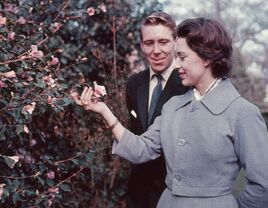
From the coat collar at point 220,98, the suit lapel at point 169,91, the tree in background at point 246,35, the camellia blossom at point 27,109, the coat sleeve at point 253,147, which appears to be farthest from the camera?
the tree in background at point 246,35

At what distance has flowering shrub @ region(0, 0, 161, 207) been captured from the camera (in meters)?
2.48

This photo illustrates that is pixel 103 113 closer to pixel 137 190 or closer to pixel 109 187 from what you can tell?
pixel 137 190

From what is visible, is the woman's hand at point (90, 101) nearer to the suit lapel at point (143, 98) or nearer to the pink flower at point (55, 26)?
the suit lapel at point (143, 98)

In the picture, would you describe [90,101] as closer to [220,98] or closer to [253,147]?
[220,98]

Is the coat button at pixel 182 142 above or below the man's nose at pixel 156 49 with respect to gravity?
below

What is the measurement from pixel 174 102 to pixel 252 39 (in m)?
14.1

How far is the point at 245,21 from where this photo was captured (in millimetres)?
15484

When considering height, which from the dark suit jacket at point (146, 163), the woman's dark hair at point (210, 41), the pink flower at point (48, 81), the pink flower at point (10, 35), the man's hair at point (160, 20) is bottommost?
the dark suit jacket at point (146, 163)

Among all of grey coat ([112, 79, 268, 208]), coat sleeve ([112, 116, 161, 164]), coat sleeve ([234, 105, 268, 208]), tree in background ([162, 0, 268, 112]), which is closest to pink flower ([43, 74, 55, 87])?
coat sleeve ([112, 116, 161, 164])

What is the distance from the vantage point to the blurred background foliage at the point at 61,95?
2.49 m

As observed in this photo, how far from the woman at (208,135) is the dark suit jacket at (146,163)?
42 cm

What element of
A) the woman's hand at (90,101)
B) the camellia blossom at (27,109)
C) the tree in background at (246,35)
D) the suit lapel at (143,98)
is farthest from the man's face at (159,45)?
the tree in background at (246,35)

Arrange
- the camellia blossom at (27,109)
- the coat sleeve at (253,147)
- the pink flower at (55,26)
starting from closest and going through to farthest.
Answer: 1. the coat sleeve at (253,147)
2. the camellia blossom at (27,109)
3. the pink flower at (55,26)

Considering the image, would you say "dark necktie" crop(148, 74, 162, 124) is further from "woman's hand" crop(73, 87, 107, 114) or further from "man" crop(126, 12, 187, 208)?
"woman's hand" crop(73, 87, 107, 114)
